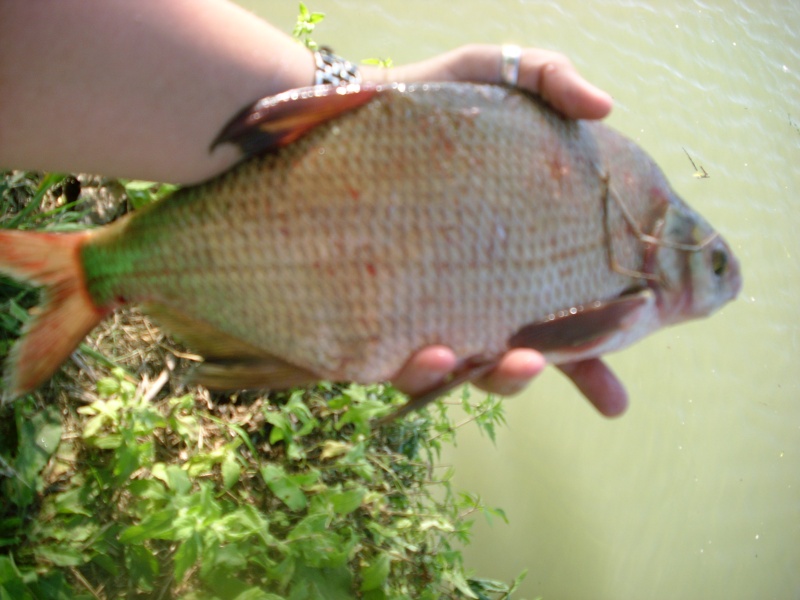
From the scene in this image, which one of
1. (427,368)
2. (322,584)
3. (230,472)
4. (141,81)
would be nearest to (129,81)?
(141,81)

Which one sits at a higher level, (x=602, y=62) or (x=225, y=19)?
(x=225, y=19)

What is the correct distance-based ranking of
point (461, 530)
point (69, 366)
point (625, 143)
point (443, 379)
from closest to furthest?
1. point (443, 379)
2. point (625, 143)
3. point (69, 366)
4. point (461, 530)

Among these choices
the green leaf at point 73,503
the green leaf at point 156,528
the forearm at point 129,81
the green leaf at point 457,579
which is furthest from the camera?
the green leaf at point 457,579

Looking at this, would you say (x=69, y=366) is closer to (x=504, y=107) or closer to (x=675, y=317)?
(x=504, y=107)

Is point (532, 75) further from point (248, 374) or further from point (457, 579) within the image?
point (457, 579)

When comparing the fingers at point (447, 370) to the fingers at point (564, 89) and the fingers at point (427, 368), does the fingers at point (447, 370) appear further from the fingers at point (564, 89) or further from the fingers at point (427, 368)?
the fingers at point (564, 89)

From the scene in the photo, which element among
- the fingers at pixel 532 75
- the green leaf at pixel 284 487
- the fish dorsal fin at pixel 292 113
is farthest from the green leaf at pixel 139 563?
the fingers at pixel 532 75

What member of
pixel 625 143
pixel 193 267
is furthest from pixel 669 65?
pixel 193 267
